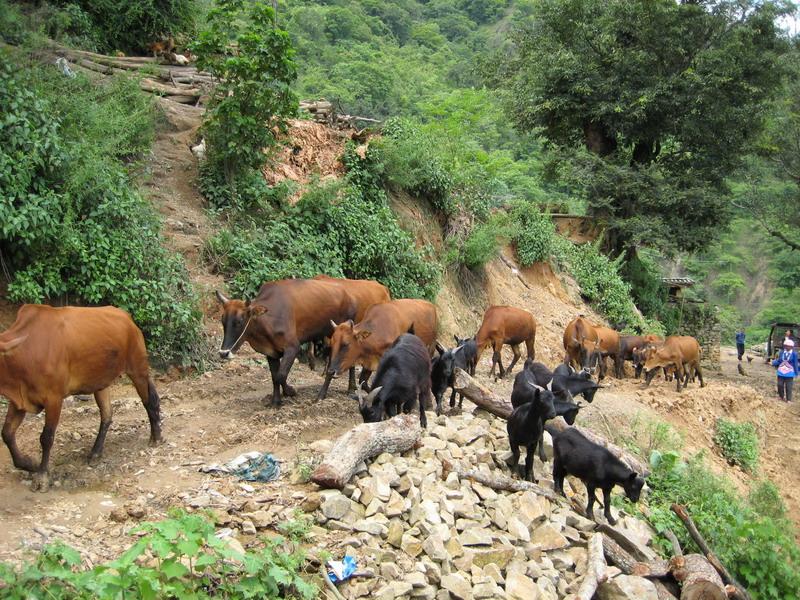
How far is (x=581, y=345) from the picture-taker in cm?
1842

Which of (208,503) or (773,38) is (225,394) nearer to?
(208,503)

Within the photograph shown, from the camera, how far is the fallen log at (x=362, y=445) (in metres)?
7.33

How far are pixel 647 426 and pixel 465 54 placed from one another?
4946 centimetres

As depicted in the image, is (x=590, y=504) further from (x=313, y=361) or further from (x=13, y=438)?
(x=13, y=438)

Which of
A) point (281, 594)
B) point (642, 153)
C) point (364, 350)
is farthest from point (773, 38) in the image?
point (281, 594)

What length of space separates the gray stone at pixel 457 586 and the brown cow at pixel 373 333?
4360 mm

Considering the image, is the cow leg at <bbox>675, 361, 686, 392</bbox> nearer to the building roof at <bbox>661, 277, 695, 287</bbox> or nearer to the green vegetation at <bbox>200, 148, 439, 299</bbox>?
the green vegetation at <bbox>200, 148, 439, 299</bbox>

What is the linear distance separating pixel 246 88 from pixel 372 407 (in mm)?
7640

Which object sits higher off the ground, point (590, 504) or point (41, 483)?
point (41, 483)

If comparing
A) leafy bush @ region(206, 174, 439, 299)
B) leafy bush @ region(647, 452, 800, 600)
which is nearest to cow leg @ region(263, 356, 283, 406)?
leafy bush @ region(206, 174, 439, 299)

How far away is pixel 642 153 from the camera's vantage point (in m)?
30.5

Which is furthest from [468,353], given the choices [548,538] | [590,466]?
[548,538]

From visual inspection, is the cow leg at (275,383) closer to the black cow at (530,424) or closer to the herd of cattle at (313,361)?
the herd of cattle at (313,361)

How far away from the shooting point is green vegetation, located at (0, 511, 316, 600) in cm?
501
